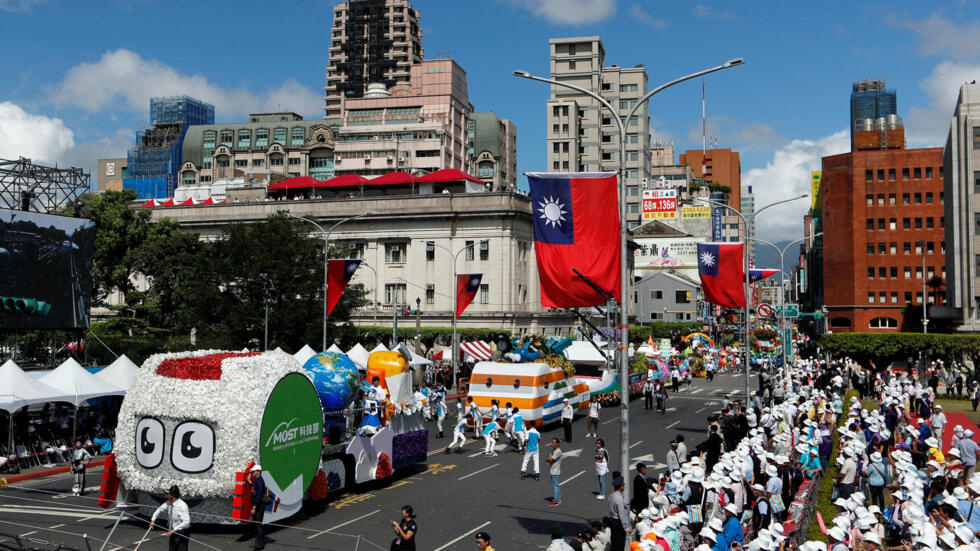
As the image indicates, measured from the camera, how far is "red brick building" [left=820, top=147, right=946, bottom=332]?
89188 millimetres

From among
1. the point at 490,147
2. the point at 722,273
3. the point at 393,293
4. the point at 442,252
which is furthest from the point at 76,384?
the point at 490,147

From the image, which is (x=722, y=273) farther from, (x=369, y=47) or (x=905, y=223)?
(x=369, y=47)

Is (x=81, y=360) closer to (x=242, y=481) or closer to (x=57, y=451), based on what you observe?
(x=57, y=451)

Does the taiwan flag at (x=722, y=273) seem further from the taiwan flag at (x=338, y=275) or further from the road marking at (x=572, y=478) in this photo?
the taiwan flag at (x=338, y=275)

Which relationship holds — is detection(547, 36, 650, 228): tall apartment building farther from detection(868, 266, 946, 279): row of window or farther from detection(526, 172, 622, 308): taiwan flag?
detection(526, 172, 622, 308): taiwan flag

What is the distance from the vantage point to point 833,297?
309 ft

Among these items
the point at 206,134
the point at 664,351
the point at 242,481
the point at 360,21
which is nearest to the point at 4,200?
the point at 242,481

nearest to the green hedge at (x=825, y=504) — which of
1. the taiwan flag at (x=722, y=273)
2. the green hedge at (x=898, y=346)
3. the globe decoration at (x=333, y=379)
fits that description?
the taiwan flag at (x=722, y=273)

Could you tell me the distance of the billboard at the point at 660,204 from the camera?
136 meters

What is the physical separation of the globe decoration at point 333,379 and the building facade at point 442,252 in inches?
1924

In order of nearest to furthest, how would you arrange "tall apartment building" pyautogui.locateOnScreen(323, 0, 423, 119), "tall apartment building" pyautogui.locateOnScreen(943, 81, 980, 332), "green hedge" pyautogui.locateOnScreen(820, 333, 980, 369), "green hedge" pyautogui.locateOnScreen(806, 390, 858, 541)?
1. "green hedge" pyautogui.locateOnScreen(806, 390, 858, 541)
2. "green hedge" pyautogui.locateOnScreen(820, 333, 980, 369)
3. "tall apartment building" pyautogui.locateOnScreen(943, 81, 980, 332)
4. "tall apartment building" pyautogui.locateOnScreen(323, 0, 423, 119)

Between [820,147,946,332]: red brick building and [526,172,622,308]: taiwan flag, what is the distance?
8427 centimetres

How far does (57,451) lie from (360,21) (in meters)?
161

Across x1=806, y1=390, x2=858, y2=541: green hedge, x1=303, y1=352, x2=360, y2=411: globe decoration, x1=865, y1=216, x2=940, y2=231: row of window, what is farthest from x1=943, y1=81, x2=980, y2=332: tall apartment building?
x1=303, y1=352, x2=360, y2=411: globe decoration
